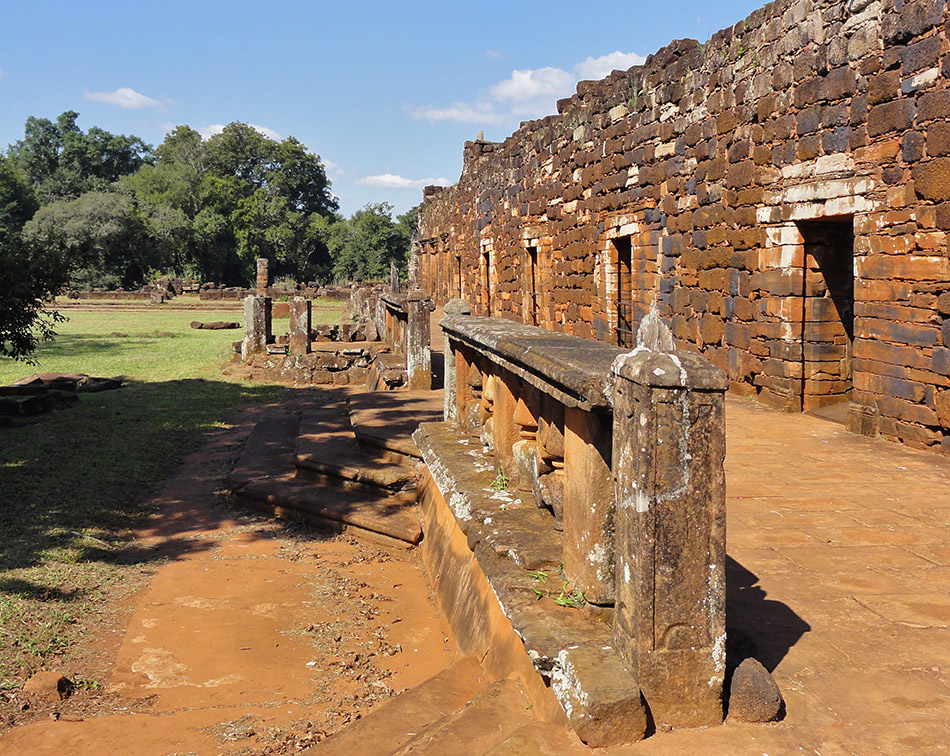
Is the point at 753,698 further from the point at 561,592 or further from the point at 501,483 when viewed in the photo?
the point at 501,483

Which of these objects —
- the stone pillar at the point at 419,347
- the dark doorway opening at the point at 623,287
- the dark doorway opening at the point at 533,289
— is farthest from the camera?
the dark doorway opening at the point at 533,289

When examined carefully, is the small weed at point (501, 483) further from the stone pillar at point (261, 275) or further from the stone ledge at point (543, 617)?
the stone pillar at point (261, 275)

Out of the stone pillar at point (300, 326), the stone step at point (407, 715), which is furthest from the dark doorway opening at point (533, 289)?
the stone step at point (407, 715)

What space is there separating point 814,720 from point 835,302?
6.72 m

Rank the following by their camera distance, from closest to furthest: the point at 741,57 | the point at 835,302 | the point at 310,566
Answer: the point at 310,566, the point at 835,302, the point at 741,57

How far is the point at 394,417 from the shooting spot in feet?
27.5

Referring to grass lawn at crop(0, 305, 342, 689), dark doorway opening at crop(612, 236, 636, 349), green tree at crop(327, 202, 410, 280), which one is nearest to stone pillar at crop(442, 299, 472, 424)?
grass lawn at crop(0, 305, 342, 689)

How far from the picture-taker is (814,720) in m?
2.56

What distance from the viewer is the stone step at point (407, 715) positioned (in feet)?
A: 9.46

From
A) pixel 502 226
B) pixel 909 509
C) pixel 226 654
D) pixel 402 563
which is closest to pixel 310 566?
pixel 402 563

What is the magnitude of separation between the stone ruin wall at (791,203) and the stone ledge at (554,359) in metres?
3.91

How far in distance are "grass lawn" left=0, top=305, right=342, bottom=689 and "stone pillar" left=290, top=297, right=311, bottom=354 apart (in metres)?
1.68

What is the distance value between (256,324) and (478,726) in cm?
1480

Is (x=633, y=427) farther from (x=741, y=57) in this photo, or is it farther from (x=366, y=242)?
(x=366, y=242)
